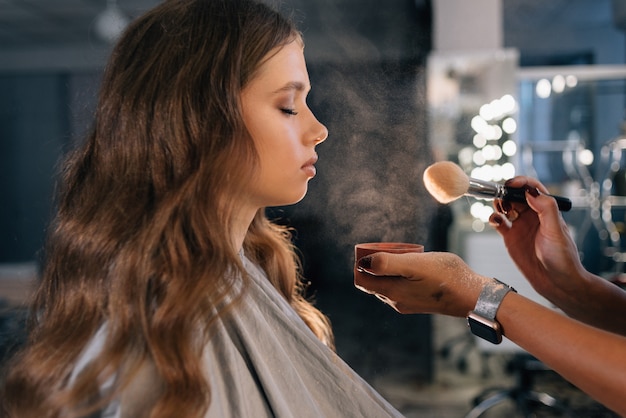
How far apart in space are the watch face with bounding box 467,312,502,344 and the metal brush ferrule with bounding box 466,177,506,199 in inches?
9.5

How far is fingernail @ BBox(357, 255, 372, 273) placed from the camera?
897 millimetres

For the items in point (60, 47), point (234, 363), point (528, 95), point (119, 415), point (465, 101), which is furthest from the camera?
point (60, 47)

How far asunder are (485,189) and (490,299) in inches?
9.5

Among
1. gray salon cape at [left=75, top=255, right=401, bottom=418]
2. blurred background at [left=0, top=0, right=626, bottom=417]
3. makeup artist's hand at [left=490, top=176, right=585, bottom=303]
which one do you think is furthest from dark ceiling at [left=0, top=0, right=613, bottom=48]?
makeup artist's hand at [left=490, top=176, right=585, bottom=303]

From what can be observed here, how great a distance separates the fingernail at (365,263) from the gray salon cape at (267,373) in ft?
0.51

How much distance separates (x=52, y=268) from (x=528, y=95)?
135 inches

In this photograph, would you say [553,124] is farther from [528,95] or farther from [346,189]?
[346,189]

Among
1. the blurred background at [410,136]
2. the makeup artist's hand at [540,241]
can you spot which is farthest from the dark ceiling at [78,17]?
the makeup artist's hand at [540,241]

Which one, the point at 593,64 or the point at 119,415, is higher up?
the point at 593,64

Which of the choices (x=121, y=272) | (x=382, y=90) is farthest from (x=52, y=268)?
(x=382, y=90)

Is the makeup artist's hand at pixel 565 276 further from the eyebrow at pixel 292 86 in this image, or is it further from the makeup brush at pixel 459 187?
the eyebrow at pixel 292 86

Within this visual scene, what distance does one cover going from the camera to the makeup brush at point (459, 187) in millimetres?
991

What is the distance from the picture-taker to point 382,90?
3.67 feet

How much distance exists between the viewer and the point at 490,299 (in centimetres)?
86
